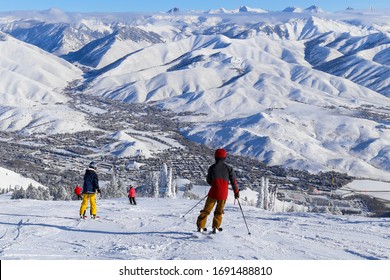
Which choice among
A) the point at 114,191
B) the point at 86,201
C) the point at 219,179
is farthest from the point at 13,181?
the point at 219,179

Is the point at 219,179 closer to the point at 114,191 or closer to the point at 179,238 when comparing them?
the point at 179,238

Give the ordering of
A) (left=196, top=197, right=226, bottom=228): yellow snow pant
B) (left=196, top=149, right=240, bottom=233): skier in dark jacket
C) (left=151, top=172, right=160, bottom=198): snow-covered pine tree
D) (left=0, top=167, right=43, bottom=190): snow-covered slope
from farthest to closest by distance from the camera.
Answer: (left=0, top=167, right=43, bottom=190): snow-covered slope < (left=151, top=172, right=160, bottom=198): snow-covered pine tree < (left=196, top=197, right=226, bottom=228): yellow snow pant < (left=196, top=149, right=240, bottom=233): skier in dark jacket

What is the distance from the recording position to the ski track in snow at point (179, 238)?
1239cm

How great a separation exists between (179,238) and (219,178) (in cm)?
221

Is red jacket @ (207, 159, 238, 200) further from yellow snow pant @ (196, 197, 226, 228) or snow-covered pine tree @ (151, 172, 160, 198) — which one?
snow-covered pine tree @ (151, 172, 160, 198)

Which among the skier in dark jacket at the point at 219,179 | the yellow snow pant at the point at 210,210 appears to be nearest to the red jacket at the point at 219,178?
the skier in dark jacket at the point at 219,179

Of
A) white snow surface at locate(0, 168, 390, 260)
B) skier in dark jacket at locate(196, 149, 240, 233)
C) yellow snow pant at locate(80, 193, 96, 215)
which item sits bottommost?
white snow surface at locate(0, 168, 390, 260)

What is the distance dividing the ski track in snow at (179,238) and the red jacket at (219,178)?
4.39 feet

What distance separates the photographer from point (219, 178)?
44.2 feet

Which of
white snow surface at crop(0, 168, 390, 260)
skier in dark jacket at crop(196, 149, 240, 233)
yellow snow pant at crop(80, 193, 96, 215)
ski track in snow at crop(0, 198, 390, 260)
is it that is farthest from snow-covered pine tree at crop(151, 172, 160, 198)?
skier in dark jacket at crop(196, 149, 240, 233)

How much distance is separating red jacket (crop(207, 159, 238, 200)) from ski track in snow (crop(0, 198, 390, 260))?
134 centimetres

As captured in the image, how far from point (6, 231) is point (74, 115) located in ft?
615

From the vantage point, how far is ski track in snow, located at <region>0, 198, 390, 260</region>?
40.7ft
